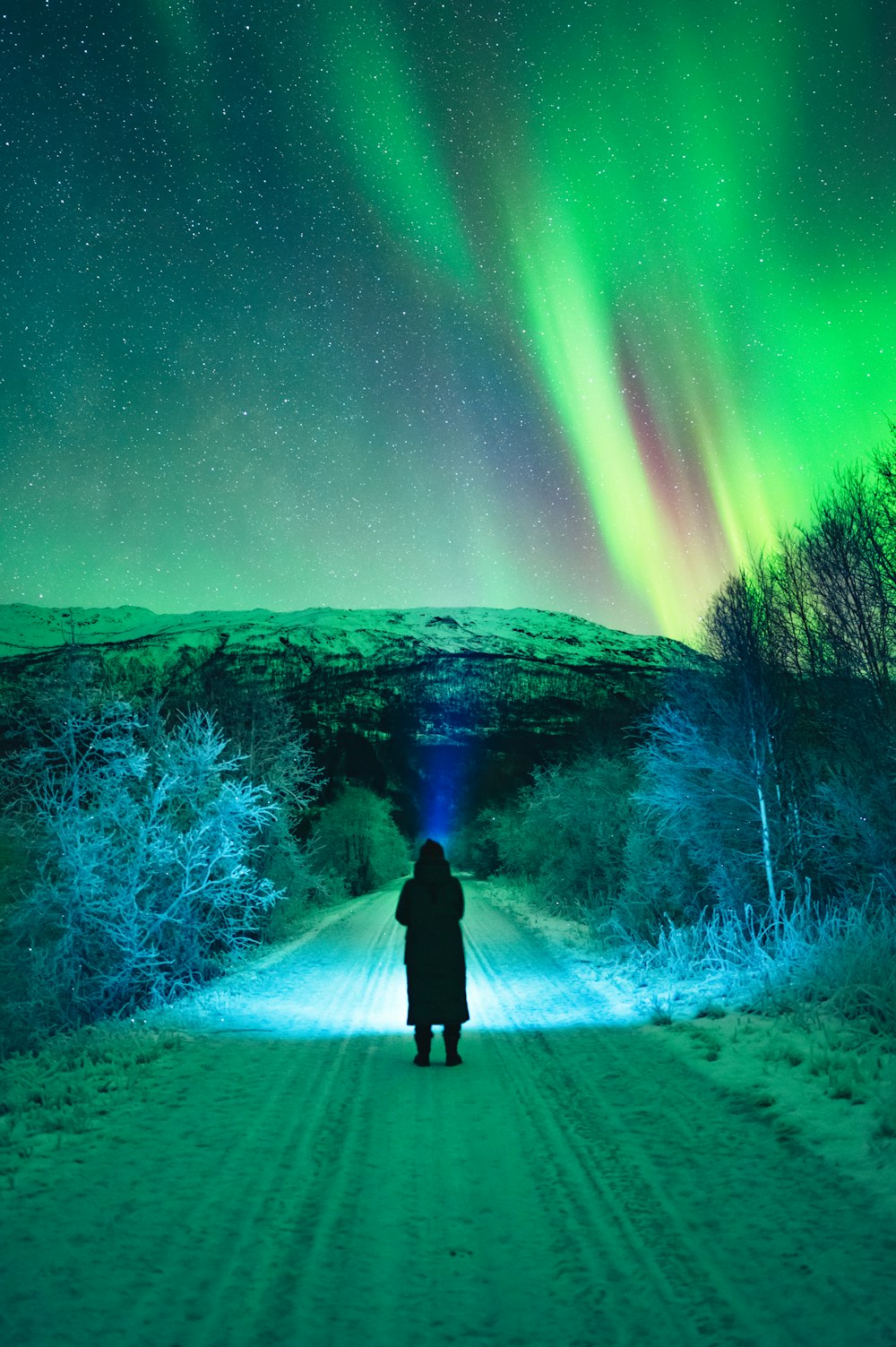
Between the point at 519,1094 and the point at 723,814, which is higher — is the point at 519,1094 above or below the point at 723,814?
below

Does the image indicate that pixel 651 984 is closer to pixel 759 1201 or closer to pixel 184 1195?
pixel 759 1201

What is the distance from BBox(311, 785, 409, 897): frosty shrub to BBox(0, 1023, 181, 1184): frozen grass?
27005 mm

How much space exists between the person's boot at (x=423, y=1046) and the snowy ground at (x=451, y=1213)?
0.16 metres

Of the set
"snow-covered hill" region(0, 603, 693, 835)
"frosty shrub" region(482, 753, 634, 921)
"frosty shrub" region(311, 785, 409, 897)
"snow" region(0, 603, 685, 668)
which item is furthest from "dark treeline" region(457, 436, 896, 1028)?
"snow" region(0, 603, 685, 668)

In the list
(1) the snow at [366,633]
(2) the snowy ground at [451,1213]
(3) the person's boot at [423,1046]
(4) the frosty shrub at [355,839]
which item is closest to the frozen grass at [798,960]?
(2) the snowy ground at [451,1213]

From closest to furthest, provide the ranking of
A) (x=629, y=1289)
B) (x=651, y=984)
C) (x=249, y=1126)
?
(x=629, y=1289)
(x=249, y=1126)
(x=651, y=984)

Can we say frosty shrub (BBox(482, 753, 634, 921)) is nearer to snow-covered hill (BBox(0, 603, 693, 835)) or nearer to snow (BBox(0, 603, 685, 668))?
snow-covered hill (BBox(0, 603, 693, 835))

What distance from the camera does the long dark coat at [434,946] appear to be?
7.11 meters

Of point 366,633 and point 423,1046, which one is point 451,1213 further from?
point 366,633

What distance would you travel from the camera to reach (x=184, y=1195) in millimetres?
4312

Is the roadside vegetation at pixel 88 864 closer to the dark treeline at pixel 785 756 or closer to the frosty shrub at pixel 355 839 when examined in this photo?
the dark treeline at pixel 785 756

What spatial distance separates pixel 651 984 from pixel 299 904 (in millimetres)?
14555

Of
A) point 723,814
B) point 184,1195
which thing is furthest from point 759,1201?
point 723,814

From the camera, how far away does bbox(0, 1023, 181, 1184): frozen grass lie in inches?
217
